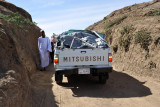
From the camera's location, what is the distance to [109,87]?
261 inches

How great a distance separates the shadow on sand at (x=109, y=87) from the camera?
19.2 ft

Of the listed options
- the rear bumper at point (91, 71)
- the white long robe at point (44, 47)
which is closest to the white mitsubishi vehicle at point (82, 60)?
the rear bumper at point (91, 71)

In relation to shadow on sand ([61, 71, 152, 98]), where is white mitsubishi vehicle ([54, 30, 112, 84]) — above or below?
above

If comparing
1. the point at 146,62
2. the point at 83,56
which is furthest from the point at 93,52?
the point at 146,62

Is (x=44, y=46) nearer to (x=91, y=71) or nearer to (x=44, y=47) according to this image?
(x=44, y=47)

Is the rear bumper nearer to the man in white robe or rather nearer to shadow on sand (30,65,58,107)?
shadow on sand (30,65,58,107)

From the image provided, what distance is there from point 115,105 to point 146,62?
3.69m

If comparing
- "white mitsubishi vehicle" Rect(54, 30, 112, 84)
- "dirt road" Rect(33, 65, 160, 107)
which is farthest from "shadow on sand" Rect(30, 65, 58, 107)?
"white mitsubishi vehicle" Rect(54, 30, 112, 84)

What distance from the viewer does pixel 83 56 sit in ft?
20.4

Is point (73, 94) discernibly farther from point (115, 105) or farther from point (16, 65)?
point (16, 65)

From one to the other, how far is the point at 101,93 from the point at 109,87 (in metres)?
0.75

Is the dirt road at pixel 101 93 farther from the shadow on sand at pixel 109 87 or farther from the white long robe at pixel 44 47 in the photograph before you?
the white long robe at pixel 44 47

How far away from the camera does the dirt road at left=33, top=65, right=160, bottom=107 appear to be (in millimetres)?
5053

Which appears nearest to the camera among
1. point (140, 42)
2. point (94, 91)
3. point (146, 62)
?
point (94, 91)
